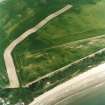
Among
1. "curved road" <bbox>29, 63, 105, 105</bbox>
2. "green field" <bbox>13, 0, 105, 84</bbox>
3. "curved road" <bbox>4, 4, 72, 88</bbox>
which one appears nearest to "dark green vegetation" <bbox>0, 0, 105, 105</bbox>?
"green field" <bbox>13, 0, 105, 84</bbox>

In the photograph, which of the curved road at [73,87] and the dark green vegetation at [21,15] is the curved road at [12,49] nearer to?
the dark green vegetation at [21,15]

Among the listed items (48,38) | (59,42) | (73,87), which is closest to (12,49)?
(48,38)

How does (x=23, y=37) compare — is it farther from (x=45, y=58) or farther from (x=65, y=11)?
(x=65, y=11)

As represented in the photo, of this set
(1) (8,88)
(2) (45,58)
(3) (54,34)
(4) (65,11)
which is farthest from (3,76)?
(4) (65,11)

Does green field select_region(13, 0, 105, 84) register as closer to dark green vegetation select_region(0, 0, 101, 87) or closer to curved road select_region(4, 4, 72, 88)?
curved road select_region(4, 4, 72, 88)

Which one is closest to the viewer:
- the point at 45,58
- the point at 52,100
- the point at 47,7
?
the point at 52,100

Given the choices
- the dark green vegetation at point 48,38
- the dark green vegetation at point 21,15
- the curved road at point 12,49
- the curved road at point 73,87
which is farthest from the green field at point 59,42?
the curved road at point 73,87
